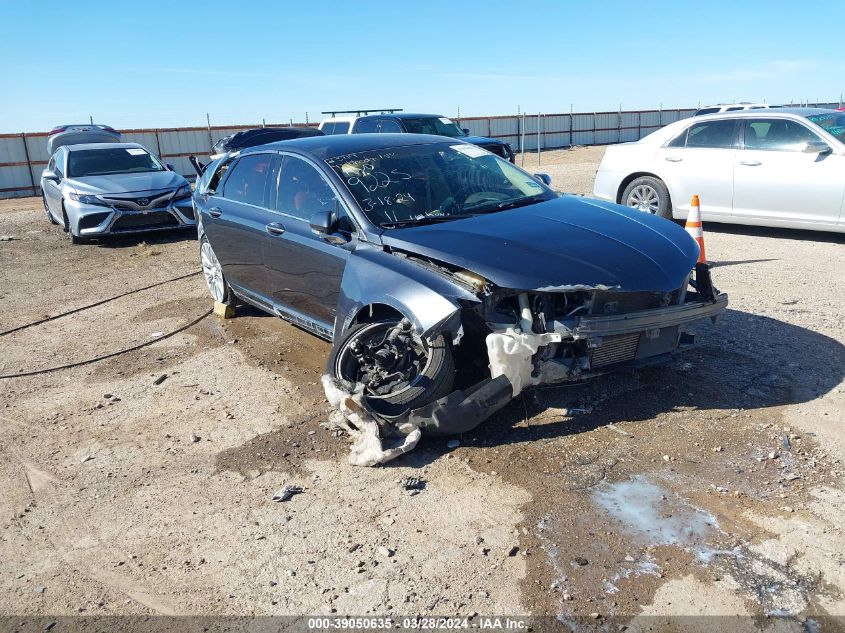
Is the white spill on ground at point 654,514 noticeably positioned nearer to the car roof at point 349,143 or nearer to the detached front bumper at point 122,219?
the car roof at point 349,143

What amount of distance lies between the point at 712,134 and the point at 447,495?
25.7 feet

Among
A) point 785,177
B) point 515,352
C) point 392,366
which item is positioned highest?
point 785,177

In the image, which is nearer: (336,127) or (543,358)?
(543,358)

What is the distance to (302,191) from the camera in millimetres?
5414

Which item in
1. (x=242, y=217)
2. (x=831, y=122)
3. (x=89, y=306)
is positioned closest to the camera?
(x=242, y=217)

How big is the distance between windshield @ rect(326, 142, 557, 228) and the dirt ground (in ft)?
4.56

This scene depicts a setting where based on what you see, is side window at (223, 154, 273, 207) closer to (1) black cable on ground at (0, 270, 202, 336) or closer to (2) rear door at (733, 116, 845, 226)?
(1) black cable on ground at (0, 270, 202, 336)

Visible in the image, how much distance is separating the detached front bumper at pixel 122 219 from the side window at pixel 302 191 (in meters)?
6.40

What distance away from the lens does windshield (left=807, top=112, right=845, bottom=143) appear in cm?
883

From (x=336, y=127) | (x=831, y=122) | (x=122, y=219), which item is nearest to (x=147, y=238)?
(x=122, y=219)

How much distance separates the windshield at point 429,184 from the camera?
16.0 feet

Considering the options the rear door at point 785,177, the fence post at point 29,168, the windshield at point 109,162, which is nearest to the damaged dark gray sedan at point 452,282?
the rear door at point 785,177

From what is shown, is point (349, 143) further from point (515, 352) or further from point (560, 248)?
point (515, 352)

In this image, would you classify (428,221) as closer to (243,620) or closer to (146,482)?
(146,482)
